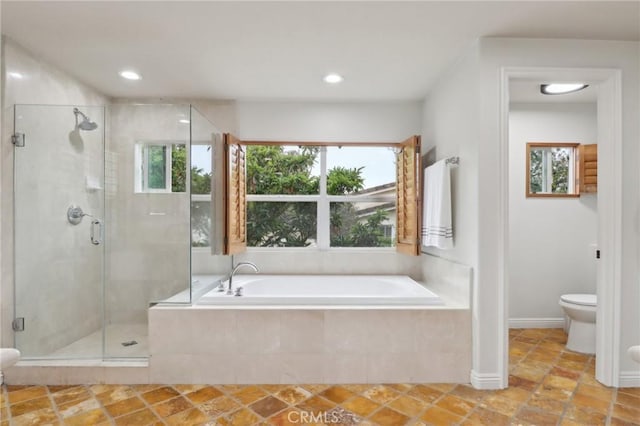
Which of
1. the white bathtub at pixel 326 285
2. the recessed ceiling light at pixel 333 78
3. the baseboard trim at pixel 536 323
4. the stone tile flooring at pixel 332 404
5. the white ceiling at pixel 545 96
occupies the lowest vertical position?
the stone tile flooring at pixel 332 404

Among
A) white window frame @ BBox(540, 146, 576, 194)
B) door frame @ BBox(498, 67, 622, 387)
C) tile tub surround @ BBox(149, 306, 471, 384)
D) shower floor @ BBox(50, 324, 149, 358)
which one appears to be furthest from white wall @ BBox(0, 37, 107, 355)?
white window frame @ BBox(540, 146, 576, 194)

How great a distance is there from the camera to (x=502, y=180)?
2.32m

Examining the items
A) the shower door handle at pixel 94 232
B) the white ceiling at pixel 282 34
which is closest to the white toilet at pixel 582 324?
the white ceiling at pixel 282 34

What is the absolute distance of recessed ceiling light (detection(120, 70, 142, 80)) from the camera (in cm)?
287

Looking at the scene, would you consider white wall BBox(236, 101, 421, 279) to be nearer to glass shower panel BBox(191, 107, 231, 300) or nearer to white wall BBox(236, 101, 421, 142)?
white wall BBox(236, 101, 421, 142)

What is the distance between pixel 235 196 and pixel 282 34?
5.12 feet

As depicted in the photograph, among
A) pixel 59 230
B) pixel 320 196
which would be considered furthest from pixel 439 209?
pixel 59 230

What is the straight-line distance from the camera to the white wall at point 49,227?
2.39 metres

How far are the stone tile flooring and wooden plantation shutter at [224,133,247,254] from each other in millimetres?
1290

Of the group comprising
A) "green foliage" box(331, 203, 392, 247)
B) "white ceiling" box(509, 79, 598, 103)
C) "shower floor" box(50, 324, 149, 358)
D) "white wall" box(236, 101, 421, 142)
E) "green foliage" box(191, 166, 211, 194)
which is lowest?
"shower floor" box(50, 324, 149, 358)

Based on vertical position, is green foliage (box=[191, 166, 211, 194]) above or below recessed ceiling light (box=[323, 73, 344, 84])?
below

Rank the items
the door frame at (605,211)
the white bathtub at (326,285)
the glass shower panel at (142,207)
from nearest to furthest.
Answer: the door frame at (605,211), the glass shower panel at (142,207), the white bathtub at (326,285)

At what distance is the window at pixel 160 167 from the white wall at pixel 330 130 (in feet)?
2.76

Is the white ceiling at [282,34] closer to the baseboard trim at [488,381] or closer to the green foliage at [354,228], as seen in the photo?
the green foliage at [354,228]
